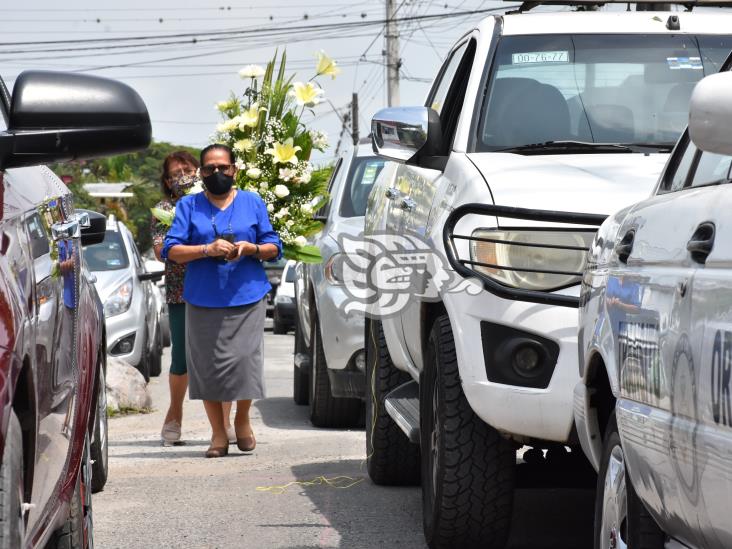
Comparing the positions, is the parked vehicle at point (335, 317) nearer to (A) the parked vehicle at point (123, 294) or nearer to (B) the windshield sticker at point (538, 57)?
(A) the parked vehicle at point (123, 294)

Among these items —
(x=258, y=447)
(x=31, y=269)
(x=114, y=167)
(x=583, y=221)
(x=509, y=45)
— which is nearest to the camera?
(x=31, y=269)

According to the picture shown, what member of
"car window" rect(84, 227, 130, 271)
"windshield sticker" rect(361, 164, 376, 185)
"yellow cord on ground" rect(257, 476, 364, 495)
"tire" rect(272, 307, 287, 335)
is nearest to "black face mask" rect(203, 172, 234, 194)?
"windshield sticker" rect(361, 164, 376, 185)

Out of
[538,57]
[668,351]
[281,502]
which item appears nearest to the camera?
[668,351]

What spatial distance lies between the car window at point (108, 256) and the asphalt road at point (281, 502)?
4590 mm

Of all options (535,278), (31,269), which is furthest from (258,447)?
(31,269)

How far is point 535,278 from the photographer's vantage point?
4910 millimetres

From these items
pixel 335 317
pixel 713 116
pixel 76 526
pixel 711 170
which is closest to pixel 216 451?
pixel 335 317

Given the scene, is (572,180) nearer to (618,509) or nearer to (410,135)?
(410,135)

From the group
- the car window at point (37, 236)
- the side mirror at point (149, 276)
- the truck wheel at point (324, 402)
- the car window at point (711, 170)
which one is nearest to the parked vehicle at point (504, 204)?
the car window at point (711, 170)

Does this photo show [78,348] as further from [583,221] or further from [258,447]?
[258,447]

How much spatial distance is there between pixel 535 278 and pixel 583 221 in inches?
10.0

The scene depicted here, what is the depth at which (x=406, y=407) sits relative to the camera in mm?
6258

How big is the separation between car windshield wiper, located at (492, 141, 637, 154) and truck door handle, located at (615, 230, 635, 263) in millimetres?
1788

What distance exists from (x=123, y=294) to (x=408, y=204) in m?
7.75
